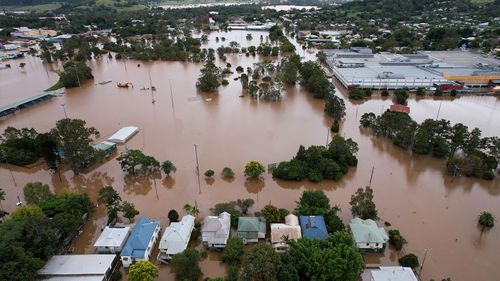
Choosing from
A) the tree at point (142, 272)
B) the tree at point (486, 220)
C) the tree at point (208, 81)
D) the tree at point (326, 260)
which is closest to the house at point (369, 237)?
the tree at point (326, 260)

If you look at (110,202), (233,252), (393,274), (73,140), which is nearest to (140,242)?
(110,202)

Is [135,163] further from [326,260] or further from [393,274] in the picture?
[393,274]

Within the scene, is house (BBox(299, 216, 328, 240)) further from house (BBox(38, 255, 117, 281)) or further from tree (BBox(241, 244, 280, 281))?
house (BBox(38, 255, 117, 281))

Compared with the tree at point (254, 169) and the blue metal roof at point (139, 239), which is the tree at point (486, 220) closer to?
the tree at point (254, 169)

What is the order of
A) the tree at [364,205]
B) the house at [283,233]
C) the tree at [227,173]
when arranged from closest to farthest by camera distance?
the house at [283,233], the tree at [364,205], the tree at [227,173]

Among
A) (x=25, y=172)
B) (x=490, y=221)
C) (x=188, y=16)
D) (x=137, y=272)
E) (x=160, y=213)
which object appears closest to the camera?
(x=137, y=272)

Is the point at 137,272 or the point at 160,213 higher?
the point at 137,272

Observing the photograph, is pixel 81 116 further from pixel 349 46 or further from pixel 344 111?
pixel 349 46

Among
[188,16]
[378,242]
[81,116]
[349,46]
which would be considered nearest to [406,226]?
[378,242]
